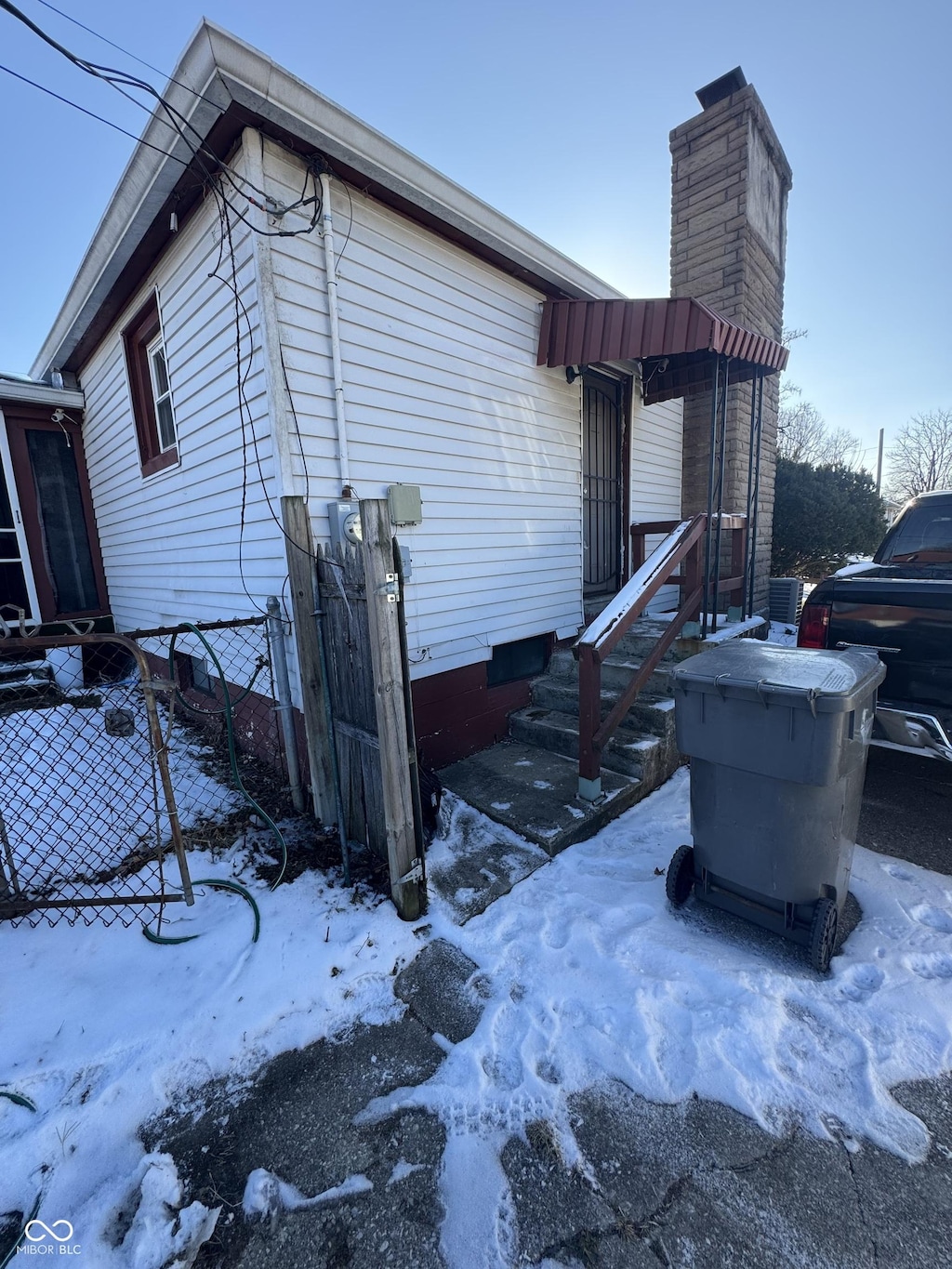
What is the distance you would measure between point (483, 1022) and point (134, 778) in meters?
3.30

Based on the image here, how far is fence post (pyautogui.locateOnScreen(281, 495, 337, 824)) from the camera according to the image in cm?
306

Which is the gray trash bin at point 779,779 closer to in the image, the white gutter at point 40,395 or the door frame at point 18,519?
the door frame at point 18,519

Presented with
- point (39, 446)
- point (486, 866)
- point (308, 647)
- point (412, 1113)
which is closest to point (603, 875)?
point (486, 866)

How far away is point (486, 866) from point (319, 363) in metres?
3.21

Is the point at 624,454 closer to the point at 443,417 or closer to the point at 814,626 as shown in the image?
the point at 443,417

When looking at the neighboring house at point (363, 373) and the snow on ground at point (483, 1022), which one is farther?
the neighboring house at point (363, 373)

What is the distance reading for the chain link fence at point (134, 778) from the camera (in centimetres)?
257

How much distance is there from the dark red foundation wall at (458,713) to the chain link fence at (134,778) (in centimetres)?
107

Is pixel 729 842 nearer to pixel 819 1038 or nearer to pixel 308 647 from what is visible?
pixel 819 1038

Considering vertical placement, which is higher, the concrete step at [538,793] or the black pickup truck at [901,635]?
the black pickup truck at [901,635]

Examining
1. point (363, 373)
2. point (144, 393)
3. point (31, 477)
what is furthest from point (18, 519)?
point (363, 373)

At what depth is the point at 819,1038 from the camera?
6.22 feet

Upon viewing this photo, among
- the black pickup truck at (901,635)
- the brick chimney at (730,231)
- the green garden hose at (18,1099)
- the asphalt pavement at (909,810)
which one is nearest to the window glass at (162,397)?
the green garden hose at (18,1099)

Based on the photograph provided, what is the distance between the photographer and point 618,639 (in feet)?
11.6
